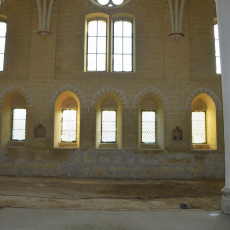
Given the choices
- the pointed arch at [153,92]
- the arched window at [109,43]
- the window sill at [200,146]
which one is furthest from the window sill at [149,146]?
the arched window at [109,43]

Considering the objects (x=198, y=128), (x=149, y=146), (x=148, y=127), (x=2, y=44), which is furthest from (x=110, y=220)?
(x=2, y=44)

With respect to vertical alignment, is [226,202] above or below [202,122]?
below

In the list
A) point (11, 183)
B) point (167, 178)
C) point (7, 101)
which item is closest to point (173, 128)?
point (167, 178)

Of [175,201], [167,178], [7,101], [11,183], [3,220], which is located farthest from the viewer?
[7,101]

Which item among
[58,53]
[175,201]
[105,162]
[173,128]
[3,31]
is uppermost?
[3,31]

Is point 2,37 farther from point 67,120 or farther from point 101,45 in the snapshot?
point 67,120

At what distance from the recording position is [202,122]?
9.61 metres

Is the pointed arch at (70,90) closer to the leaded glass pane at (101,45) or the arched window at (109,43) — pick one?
the arched window at (109,43)

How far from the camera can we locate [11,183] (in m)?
7.57

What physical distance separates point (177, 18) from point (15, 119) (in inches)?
274

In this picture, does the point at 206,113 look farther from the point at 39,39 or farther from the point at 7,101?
the point at 7,101

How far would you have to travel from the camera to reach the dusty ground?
17.1 feet

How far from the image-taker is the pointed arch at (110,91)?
9.14m

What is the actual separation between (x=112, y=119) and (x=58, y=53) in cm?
310
